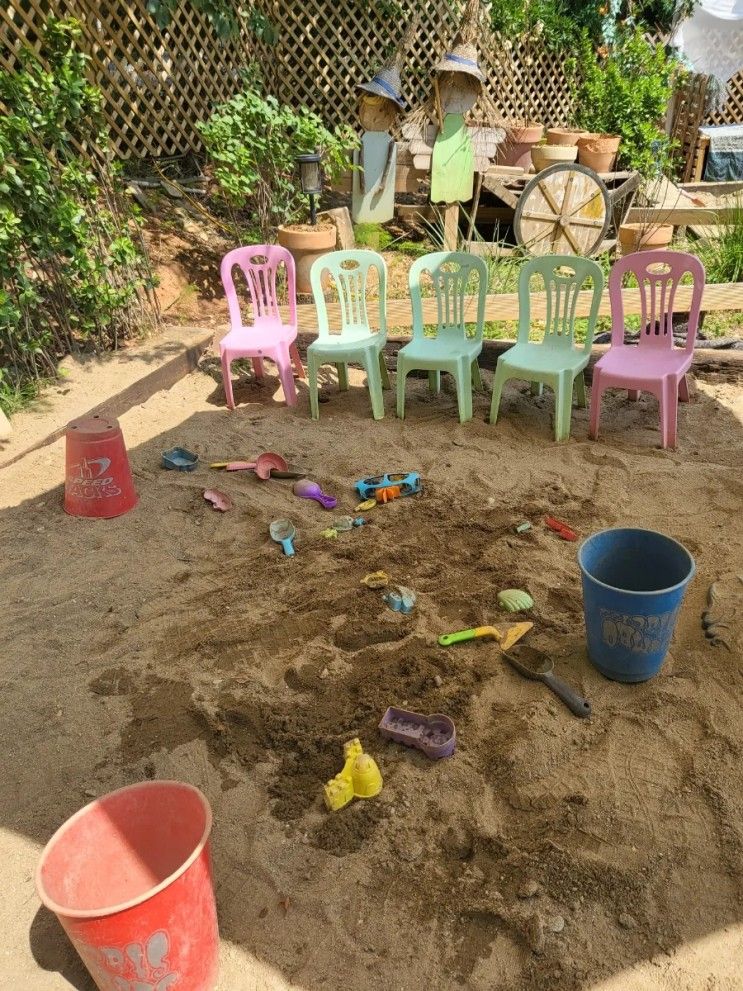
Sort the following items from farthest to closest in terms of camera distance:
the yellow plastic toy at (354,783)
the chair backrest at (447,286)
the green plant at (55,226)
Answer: the chair backrest at (447,286), the green plant at (55,226), the yellow plastic toy at (354,783)

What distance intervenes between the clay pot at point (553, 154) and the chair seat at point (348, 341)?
4.43 meters

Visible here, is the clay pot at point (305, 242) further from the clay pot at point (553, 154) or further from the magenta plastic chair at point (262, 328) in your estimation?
the clay pot at point (553, 154)

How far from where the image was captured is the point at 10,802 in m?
2.26

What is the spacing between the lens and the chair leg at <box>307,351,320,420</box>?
4.79 meters

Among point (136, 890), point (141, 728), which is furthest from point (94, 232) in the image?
point (136, 890)

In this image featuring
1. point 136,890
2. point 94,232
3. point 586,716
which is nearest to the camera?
point 136,890

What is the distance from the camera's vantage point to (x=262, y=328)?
5.17m

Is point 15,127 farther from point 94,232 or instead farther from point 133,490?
point 133,490

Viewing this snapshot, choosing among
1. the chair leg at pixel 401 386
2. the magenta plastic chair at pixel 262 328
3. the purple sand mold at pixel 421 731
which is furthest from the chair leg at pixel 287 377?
the purple sand mold at pixel 421 731

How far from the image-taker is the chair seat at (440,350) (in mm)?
4570

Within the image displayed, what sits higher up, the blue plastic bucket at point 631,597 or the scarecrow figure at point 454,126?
the scarecrow figure at point 454,126

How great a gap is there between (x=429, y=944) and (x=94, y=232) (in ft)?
16.2

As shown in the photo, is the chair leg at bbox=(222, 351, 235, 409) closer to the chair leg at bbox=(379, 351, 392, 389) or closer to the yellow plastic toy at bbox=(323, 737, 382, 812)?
the chair leg at bbox=(379, 351, 392, 389)

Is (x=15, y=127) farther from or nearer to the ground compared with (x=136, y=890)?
farther from the ground
